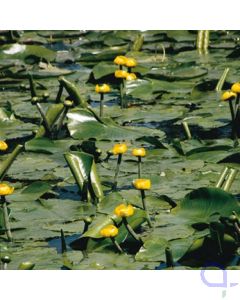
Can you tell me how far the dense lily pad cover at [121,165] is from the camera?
2316 millimetres

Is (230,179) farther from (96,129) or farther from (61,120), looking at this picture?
(61,120)

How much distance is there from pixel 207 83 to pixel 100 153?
1.25 m

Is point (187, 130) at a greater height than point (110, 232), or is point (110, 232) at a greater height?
point (110, 232)

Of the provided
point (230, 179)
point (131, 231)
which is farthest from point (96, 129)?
point (131, 231)

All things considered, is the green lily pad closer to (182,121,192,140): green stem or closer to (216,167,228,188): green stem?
(182,121,192,140): green stem

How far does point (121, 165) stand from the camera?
9.98 ft

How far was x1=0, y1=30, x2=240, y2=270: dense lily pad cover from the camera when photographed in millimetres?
2316

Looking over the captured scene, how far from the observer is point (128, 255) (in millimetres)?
2334
